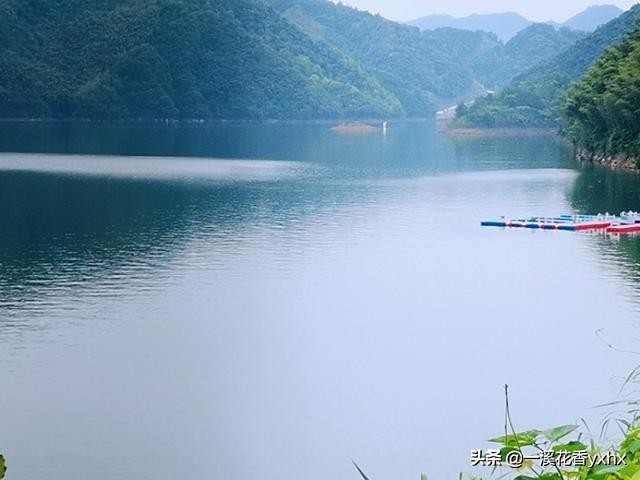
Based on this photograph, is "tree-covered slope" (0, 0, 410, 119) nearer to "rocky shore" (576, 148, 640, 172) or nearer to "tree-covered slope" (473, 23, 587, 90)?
"rocky shore" (576, 148, 640, 172)

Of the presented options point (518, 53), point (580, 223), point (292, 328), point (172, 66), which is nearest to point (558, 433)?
point (292, 328)

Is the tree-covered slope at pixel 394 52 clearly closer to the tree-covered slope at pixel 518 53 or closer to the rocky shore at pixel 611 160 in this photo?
the tree-covered slope at pixel 518 53

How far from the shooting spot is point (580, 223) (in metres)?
27.7

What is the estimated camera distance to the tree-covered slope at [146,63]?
92.8 metres

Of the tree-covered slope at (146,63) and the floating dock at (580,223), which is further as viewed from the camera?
Result: the tree-covered slope at (146,63)

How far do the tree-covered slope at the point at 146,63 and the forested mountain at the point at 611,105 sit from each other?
50.5m

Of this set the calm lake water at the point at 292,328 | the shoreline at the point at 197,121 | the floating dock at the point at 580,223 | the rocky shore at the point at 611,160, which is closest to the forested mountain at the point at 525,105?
the shoreline at the point at 197,121

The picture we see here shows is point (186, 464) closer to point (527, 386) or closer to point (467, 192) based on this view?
point (527, 386)

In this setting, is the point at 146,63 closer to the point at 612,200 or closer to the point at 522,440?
the point at 612,200

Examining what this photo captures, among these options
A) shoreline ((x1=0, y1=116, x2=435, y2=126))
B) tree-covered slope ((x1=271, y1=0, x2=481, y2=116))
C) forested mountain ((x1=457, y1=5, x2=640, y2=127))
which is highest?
tree-covered slope ((x1=271, y1=0, x2=481, y2=116))

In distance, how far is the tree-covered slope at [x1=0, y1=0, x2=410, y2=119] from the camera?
92.8m

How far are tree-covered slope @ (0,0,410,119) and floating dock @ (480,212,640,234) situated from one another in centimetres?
6772

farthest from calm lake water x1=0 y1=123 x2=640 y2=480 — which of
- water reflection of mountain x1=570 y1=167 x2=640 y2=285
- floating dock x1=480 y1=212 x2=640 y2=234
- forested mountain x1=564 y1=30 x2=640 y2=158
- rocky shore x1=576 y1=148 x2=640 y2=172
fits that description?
forested mountain x1=564 y1=30 x2=640 y2=158

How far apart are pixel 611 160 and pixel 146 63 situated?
5932cm
